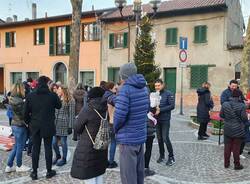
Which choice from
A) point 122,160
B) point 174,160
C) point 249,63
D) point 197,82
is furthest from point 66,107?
point 197,82

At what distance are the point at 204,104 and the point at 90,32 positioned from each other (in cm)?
2013

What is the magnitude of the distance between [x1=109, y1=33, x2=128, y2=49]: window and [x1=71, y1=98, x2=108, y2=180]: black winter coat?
22576 millimetres

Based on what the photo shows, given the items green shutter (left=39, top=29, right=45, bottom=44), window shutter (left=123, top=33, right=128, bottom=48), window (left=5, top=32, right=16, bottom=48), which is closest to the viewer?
window shutter (left=123, top=33, right=128, bottom=48)

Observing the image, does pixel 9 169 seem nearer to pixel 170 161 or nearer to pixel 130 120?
pixel 170 161

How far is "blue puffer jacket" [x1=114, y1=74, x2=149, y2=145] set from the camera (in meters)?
4.54

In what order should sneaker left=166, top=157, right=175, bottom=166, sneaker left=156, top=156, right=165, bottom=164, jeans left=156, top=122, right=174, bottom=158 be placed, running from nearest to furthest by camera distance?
1. jeans left=156, top=122, right=174, bottom=158
2. sneaker left=166, top=157, right=175, bottom=166
3. sneaker left=156, top=156, right=165, bottom=164

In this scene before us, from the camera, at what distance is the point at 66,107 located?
24.5 ft

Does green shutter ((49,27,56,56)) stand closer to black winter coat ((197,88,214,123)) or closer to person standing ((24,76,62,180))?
black winter coat ((197,88,214,123))

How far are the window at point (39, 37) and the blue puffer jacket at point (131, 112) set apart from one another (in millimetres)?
28623

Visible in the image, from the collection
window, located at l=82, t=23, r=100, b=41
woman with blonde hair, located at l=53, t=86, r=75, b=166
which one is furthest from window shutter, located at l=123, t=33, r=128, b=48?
woman with blonde hair, located at l=53, t=86, r=75, b=166

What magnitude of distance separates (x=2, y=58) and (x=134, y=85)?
3304cm

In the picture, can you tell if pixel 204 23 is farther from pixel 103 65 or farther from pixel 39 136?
pixel 39 136

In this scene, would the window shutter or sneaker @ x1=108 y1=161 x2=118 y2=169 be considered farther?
the window shutter

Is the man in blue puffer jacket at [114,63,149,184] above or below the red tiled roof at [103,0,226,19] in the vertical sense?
below
